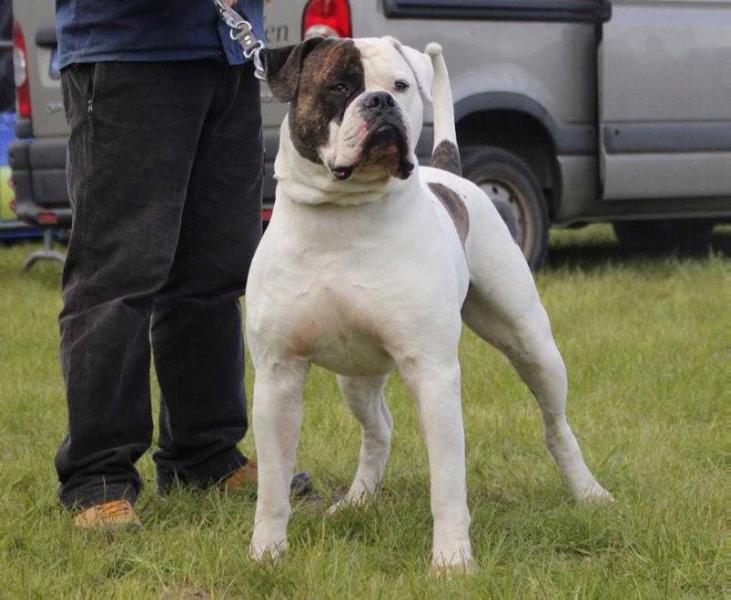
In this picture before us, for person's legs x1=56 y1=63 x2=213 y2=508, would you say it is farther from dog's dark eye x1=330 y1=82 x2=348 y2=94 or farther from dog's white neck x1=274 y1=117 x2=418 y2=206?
dog's dark eye x1=330 y1=82 x2=348 y2=94

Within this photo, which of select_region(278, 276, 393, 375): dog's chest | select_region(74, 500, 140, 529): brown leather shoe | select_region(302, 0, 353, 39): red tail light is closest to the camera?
select_region(278, 276, 393, 375): dog's chest

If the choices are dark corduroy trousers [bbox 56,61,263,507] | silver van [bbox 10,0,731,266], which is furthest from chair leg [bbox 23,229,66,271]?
dark corduroy trousers [bbox 56,61,263,507]

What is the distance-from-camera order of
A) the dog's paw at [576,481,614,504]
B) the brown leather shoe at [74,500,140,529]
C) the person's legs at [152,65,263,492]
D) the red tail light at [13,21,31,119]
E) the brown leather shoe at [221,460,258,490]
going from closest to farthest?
1. the brown leather shoe at [74,500,140,529]
2. the dog's paw at [576,481,614,504]
3. the person's legs at [152,65,263,492]
4. the brown leather shoe at [221,460,258,490]
5. the red tail light at [13,21,31,119]

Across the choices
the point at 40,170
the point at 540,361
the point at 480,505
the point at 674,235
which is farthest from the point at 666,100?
the point at 480,505

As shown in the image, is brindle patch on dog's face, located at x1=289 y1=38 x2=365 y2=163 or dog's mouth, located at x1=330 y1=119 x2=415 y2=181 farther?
brindle patch on dog's face, located at x1=289 y1=38 x2=365 y2=163

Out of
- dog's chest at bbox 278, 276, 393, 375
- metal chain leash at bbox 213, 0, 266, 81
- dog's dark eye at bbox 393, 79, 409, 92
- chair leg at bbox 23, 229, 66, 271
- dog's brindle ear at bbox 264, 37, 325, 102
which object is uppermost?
metal chain leash at bbox 213, 0, 266, 81

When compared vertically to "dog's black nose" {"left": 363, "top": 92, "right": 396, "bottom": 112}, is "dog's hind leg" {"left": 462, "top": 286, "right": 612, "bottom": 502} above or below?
below

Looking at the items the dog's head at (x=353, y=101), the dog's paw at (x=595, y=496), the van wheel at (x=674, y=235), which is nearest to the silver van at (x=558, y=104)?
the van wheel at (x=674, y=235)

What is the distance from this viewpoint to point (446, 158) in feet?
16.0

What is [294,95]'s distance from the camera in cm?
395

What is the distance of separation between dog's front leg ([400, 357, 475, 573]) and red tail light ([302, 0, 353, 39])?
4507mm

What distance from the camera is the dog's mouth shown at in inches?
147

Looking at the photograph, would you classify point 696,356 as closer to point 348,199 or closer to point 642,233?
point 348,199

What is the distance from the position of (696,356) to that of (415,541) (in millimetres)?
3074
